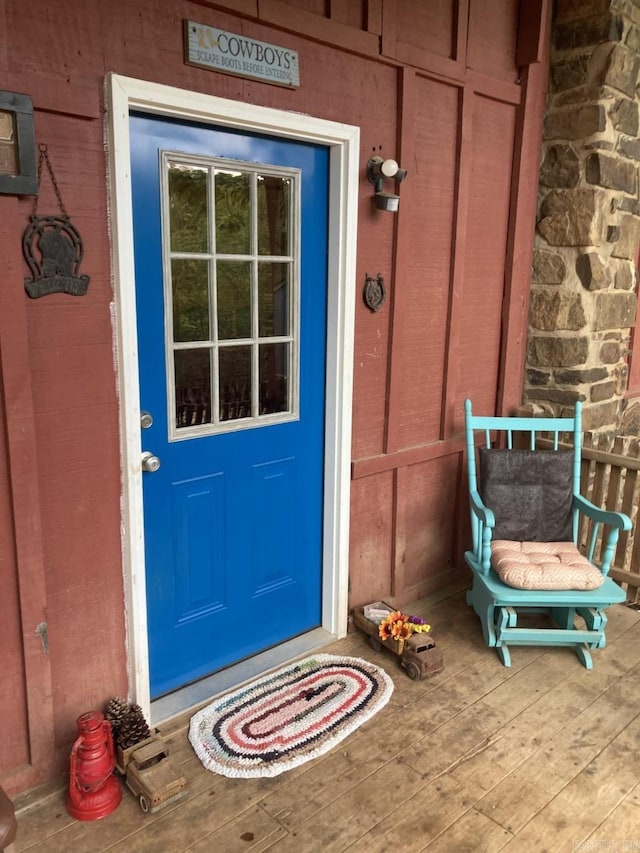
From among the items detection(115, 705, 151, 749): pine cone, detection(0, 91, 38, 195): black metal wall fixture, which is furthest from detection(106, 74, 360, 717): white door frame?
detection(0, 91, 38, 195): black metal wall fixture

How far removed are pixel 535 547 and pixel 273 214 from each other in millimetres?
1878

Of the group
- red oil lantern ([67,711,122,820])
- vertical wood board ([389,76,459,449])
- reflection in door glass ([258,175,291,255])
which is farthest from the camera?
vertical wood board ([389,76,459,449])

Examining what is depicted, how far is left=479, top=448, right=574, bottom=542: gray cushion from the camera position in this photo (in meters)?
3.16

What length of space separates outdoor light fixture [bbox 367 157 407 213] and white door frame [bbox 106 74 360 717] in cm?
9

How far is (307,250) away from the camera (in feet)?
8.91

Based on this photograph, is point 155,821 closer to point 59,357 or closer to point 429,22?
point 59,357

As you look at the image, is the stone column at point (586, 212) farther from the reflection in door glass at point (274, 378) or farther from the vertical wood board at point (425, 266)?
the reflection in door glass at point (274, 378)

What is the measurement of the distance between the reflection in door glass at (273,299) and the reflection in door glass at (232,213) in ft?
0.43

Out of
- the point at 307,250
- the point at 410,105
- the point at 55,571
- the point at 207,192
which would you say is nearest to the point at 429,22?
the point at 410,105

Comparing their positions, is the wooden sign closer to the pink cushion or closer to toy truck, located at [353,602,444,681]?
the pink cushion

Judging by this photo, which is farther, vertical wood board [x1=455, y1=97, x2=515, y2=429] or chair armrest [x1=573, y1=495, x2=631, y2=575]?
vertical wood board [x1=455, y1=97, x2=515, y2=429]

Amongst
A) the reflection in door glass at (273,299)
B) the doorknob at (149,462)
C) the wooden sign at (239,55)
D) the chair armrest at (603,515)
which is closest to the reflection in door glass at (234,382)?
the reflection in door glass at (273,299)

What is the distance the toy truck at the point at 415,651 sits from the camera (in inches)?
109

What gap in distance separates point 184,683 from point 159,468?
91cm
